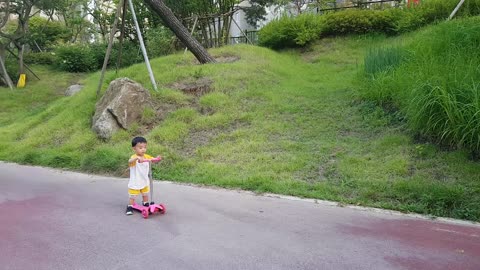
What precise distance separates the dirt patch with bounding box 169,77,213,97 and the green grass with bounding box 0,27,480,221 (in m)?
0.19

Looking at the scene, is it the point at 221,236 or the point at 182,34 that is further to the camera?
the point at 182,34

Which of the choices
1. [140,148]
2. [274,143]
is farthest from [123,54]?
[140,148]

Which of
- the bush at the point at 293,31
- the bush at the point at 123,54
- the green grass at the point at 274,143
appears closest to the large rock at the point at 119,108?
the green grass at the point at 274,143

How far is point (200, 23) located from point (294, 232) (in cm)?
1373

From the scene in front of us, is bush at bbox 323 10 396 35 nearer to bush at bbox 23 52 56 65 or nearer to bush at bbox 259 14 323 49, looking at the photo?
bush at bbox 259 14 323 49

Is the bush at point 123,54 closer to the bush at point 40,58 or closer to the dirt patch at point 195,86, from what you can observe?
the bush at point 40,58

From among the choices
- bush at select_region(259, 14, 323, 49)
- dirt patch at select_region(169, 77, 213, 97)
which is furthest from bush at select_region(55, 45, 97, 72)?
dirt patch at select_region(169, 77, 213, 97)

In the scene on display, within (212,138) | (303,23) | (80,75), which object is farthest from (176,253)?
(80,75)

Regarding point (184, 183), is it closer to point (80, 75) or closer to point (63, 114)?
point (63, 114)

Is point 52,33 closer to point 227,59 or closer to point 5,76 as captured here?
point 5,76

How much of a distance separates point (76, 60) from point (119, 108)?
1323cm

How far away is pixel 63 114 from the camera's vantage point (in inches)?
406

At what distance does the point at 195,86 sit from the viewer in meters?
10.2

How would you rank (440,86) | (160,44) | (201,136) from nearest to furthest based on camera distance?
(440,86), (201,136), (160,44)
